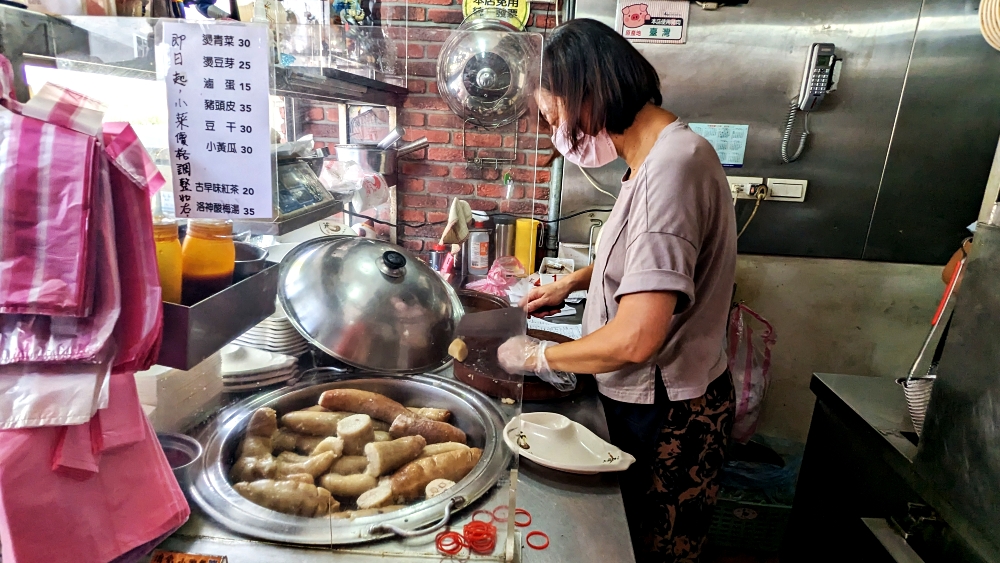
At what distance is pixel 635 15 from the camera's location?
2303mm

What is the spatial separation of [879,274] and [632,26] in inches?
60.8

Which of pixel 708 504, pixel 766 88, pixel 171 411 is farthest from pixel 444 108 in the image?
pixel 766 88

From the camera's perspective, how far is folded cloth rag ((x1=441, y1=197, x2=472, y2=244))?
0.99 metres

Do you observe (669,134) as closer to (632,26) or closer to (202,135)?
(202,135)

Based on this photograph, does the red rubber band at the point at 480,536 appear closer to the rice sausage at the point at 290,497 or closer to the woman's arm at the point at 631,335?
the rice sausage at the point at 290,497

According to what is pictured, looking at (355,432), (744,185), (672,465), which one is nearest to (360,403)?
(355,432)

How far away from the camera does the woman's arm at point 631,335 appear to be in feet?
3.47

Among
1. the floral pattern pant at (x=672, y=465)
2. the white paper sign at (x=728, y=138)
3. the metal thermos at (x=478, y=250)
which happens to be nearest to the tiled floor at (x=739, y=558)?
the floral pattern pant at (x=672, y=465)

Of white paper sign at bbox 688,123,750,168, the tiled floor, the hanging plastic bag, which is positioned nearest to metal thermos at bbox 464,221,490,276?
the hanging plastic bag

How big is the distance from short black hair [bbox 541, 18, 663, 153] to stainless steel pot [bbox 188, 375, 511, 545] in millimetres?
676

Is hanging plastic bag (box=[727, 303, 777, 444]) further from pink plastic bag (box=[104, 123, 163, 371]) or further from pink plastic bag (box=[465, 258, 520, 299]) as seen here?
pink plastic bag (box=[104, 123, 163, 371])

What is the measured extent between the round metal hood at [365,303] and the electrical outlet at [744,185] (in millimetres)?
1863

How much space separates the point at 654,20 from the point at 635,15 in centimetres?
8

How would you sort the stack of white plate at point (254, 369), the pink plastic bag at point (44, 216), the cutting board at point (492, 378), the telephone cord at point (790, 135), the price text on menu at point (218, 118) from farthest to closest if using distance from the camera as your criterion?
the telephone cord at point (790, 135) < the cutting board at point (492, 378) < the stack of white plate at point (254, 369) < the price text on menu at point (218, 118) < the pink plastic bag at point (44, 216)
